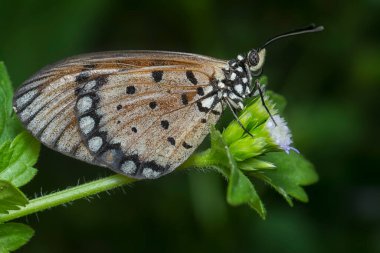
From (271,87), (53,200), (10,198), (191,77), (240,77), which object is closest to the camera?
(10,198)

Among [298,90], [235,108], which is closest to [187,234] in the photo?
[298,90]

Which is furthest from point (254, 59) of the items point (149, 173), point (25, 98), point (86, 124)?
point (25, 98)

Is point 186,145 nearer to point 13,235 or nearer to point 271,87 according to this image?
point 13,235

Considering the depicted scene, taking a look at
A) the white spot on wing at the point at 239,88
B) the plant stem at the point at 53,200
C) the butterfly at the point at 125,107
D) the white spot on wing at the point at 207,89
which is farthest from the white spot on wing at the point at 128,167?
the white spot on wing at the point at 239,88

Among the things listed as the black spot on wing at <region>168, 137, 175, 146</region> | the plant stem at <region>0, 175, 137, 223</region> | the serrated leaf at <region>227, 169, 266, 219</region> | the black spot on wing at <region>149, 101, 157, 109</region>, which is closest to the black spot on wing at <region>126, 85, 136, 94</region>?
the black spot on wing at <region>149, 101, 157, 109</region>

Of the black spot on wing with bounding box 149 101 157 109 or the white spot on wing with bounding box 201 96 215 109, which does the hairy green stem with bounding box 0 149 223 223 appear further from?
the white spot on wing with bounding box 201 96 215 109

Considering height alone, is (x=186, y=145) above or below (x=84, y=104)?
below

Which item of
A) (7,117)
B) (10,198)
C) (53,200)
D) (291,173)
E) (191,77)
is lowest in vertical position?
(291,173)
